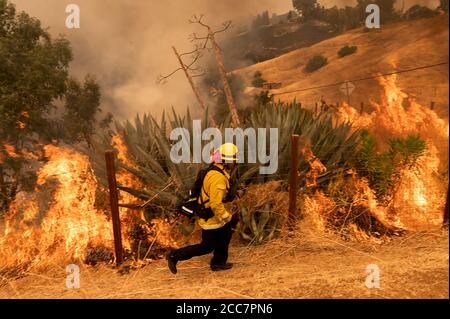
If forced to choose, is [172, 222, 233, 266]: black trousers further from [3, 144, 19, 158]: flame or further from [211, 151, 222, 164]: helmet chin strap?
[3, 144, 19, 158]: flame

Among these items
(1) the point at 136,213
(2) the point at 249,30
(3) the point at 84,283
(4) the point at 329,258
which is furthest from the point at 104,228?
(2) the point at 249,30

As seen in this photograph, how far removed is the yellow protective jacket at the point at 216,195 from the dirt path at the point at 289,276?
67 cm

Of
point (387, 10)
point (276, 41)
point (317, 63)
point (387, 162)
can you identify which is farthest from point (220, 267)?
point (276, 41)

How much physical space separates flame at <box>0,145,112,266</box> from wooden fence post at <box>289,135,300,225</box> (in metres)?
2.67

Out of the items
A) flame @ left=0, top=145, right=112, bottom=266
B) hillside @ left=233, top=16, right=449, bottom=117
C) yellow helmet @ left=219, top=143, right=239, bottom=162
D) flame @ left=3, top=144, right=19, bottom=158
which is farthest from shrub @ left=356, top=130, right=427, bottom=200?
hillside @ left=233, top=16, right=449, bottom=117

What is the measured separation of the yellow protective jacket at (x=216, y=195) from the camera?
170 inches

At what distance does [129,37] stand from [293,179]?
134m

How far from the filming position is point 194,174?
19.9 feet

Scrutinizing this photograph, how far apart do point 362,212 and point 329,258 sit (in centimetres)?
134

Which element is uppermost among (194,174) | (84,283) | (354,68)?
(354,68)

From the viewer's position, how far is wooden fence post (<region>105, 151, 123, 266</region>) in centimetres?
493

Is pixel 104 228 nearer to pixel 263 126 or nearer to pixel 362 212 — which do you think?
pixel 263 126

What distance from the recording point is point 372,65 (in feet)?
141
